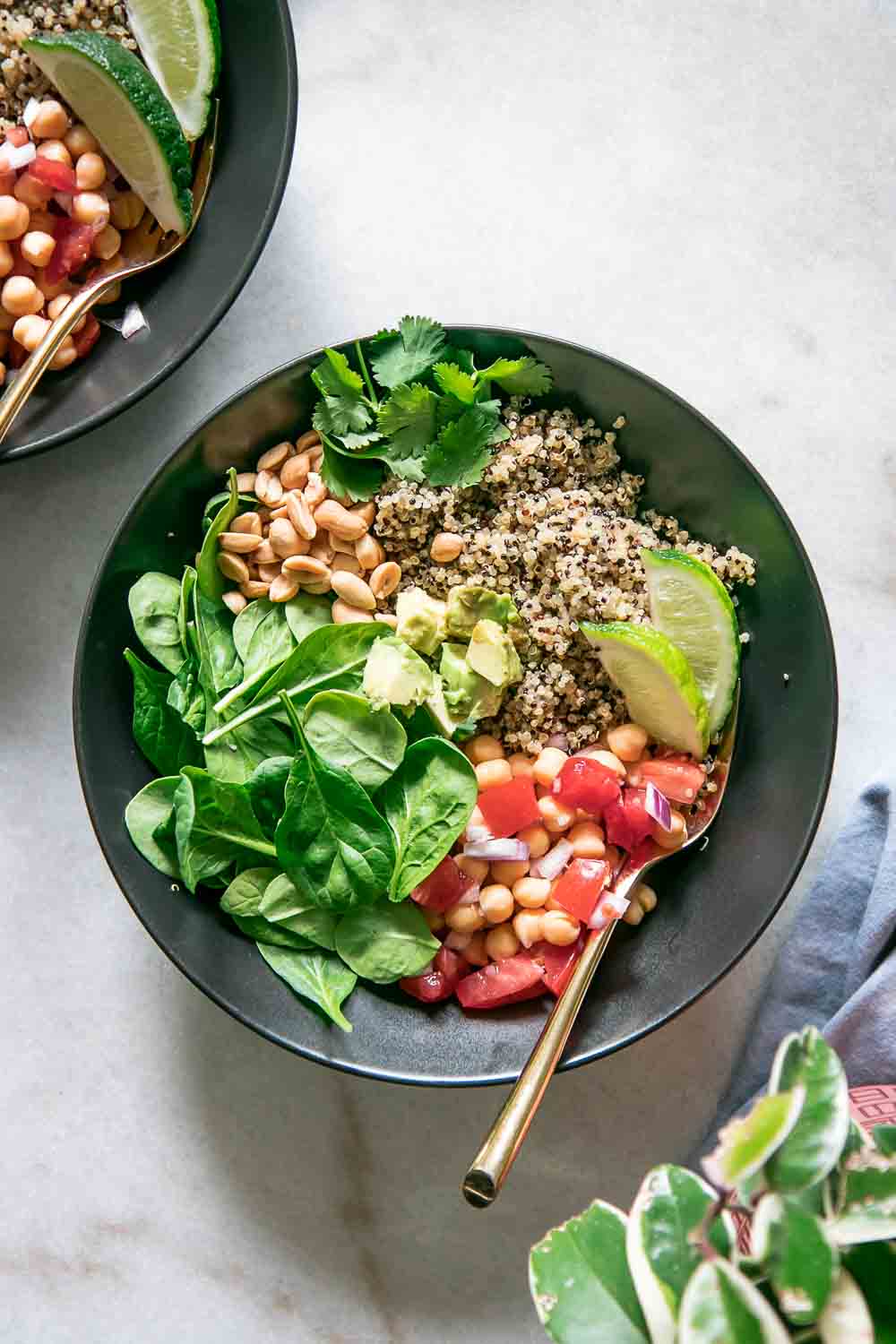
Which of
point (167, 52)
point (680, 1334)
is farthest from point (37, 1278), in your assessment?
point (167, 52)

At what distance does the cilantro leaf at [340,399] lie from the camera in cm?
151

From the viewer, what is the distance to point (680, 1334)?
2.54 ft

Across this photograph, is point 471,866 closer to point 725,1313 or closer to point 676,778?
point 676,778

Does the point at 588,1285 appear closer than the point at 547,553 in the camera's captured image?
Yes

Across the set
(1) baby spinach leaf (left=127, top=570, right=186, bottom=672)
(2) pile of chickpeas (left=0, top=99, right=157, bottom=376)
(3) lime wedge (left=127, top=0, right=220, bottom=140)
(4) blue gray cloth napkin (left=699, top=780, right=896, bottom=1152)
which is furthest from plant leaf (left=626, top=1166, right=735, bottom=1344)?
(3) lime wedge (left=127, top=0, right=220, bottom=140)

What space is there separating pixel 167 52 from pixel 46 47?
0.15 metres

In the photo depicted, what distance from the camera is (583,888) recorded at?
1.50m

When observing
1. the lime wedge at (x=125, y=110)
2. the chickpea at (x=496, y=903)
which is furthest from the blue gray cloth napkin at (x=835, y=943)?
the lime wedge at (x=125, y=110)

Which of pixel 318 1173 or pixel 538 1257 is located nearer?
pixel 538 1257

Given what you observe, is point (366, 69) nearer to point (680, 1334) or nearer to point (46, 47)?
point (46, 47)

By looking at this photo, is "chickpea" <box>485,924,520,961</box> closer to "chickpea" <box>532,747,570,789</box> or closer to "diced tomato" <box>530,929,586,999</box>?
"diced tomato" <box>530,929,586,999</box>

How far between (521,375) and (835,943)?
865 mm

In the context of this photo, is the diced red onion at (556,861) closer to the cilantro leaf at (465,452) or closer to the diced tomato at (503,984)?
the diced tomato at (503,984)

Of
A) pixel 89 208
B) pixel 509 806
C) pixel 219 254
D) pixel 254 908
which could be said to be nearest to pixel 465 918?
pixel 509 806
